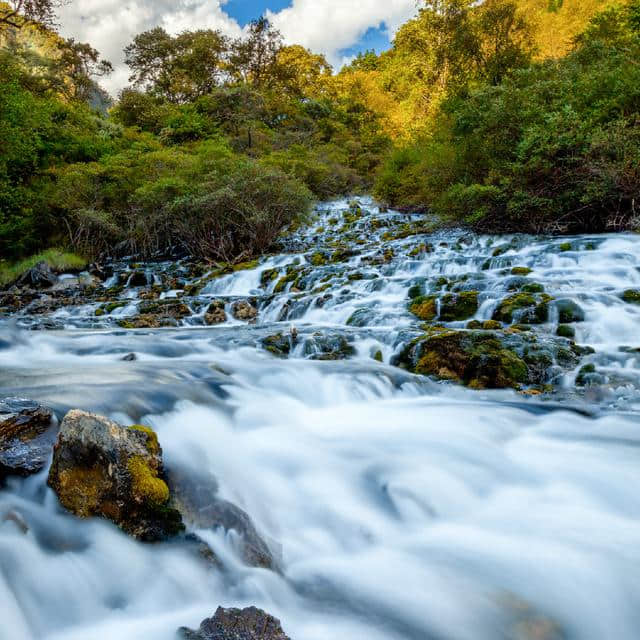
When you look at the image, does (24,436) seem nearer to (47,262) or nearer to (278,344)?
(278,344)

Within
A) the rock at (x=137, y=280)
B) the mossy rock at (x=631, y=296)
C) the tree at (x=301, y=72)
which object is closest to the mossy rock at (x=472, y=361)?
the mossy rock at (x=631, y=296)

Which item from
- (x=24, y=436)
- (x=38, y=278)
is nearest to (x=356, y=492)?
(x=24, y=436)

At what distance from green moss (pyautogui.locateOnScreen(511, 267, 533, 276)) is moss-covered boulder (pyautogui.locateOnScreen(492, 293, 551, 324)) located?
1.79 metres

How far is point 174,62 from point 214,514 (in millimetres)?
39026

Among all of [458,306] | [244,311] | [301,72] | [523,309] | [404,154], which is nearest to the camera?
[523,309]

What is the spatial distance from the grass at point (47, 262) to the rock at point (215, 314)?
7.58 metres

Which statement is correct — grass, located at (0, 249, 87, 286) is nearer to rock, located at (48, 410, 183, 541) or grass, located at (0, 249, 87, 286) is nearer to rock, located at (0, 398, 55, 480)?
rock, located at (0, 398, 55, 480)

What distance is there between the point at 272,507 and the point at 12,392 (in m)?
2.77

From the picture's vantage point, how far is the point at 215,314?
9508 millimetres

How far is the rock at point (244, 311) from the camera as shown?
9.63m

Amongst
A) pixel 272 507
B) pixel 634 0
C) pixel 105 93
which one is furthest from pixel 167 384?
pixel 105 93

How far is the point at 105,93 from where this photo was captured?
39281mm

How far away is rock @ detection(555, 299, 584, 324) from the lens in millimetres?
6441

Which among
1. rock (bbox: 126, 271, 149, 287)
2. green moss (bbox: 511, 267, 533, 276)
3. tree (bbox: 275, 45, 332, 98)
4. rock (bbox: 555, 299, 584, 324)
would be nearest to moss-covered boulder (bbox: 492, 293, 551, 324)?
rock (bbox: 555, 299, 584, 324)
